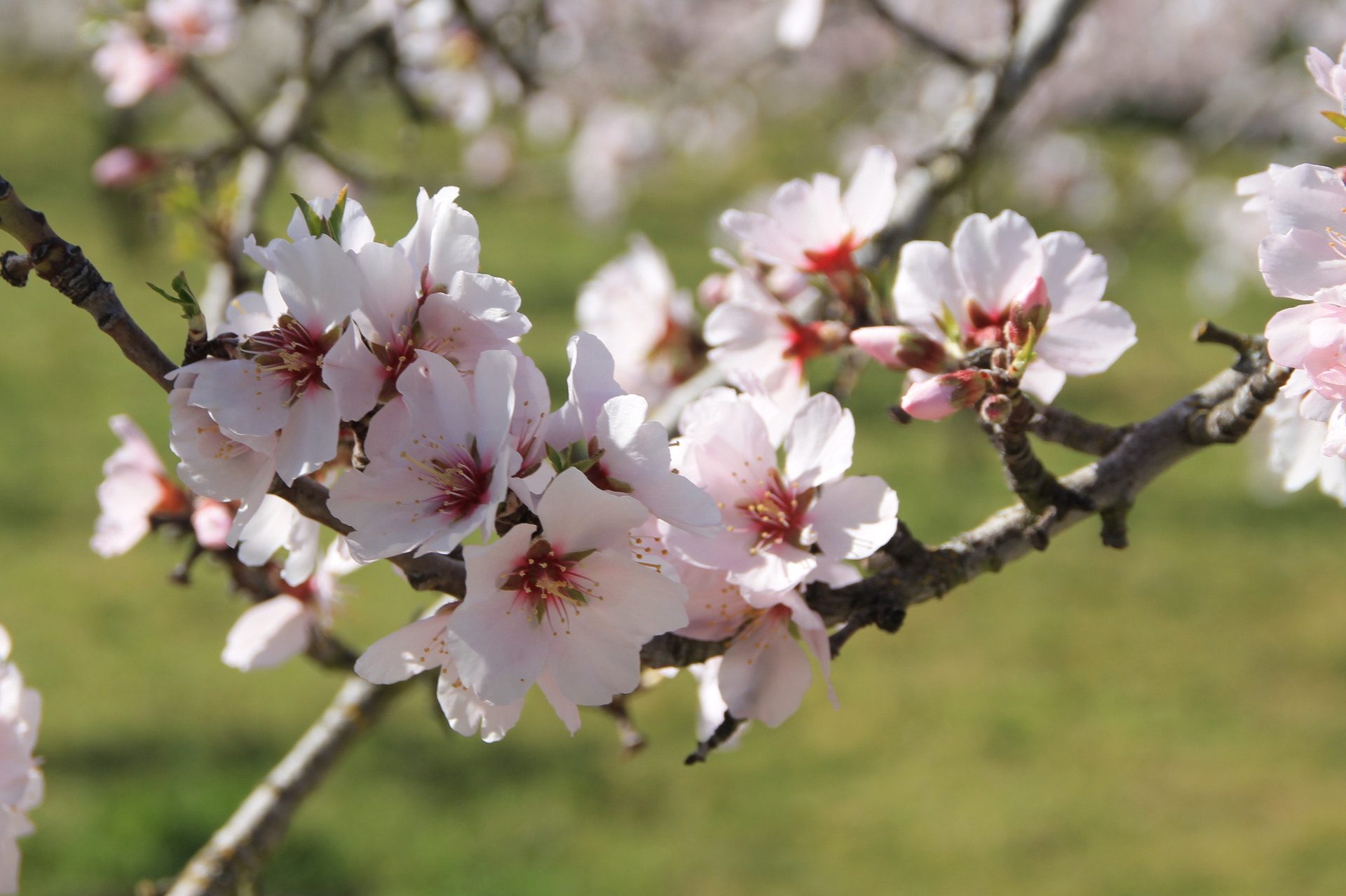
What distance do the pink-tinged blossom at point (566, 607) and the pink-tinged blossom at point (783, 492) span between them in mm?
75

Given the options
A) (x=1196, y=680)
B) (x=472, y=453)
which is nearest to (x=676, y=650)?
(x=472, y=453)

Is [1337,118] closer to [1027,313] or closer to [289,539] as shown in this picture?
[1027,313]

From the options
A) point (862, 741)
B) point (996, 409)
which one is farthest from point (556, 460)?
point (862, 741)

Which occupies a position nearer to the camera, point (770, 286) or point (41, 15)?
point (770, 286)

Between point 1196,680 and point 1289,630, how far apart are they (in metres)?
0.71

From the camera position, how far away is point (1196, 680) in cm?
468

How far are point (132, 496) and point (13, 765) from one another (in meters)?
0.38

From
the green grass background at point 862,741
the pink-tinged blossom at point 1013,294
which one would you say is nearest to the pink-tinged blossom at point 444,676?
the pink-tinged blossom at point 1013,294

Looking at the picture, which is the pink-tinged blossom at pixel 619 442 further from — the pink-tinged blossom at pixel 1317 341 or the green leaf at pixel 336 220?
the pink-tinged blossom at pixel 1317 341

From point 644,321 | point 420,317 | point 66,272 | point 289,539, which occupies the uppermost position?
point 66,272

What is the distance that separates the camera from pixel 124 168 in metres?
2.48

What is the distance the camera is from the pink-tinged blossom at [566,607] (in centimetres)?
77

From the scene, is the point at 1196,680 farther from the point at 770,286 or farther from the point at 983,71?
the point at 770,286

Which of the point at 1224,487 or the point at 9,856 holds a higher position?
the point at 9,856
